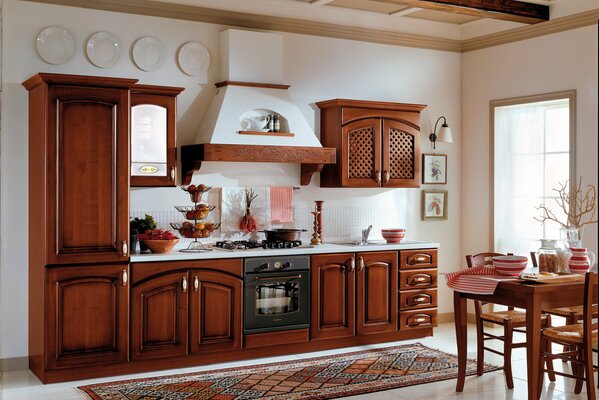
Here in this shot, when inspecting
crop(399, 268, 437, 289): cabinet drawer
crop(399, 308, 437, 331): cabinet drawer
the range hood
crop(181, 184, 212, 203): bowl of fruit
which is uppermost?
the range hood

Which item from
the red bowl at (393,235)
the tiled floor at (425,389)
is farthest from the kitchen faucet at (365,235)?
the tiled floor at (425,389)

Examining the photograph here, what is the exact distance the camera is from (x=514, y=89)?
686 centimetres

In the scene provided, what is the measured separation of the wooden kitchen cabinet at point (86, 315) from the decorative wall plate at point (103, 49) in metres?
1.61

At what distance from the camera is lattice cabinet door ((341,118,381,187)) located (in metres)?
6.43

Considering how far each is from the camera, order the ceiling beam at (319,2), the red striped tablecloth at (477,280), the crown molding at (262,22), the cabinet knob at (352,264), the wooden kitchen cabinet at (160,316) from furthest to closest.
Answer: the ceiling beam at (319,2)
the cabinet knob at (352,264)
the crown molding at (262,22)
the wooden kitchen cabinet at (160,316)
the red striped tablecloth at (477,280)

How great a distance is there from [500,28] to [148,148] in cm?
354

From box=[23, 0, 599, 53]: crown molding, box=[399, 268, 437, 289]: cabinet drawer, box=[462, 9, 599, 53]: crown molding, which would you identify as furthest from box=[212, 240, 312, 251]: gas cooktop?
box=[462, 9, 599, 53]: crown molding

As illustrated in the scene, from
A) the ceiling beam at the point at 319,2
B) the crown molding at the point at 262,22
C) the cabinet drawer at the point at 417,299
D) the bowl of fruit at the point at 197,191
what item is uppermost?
the ceiling beam at the point at 319,2

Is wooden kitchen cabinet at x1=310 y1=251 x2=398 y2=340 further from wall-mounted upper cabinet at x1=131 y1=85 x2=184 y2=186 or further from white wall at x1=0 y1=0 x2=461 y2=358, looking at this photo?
wall-mounted upper cabinet at x1=131 y1=85 x2=184 y2=186

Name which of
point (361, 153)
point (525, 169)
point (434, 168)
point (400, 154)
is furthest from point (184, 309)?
point (525, 169)

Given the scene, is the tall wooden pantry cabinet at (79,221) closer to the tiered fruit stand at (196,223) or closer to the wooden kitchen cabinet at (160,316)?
the wooden kitchen cabinet at (160,316)

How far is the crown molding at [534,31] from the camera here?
6223 millimetres

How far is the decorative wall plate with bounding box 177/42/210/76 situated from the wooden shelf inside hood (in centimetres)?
64

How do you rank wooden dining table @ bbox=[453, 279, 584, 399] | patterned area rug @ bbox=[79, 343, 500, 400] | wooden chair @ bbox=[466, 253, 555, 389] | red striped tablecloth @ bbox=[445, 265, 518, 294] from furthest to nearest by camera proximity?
wooden chair @ bbox=[466, 253, 555, 389] < patterned area rug @ bbox=[79, 343, 500, 400] < red striped tablecloth @ bbox=[445, 265, 518, 294] < wooden dining table @ bbox=[453, 279, 584, 399]
